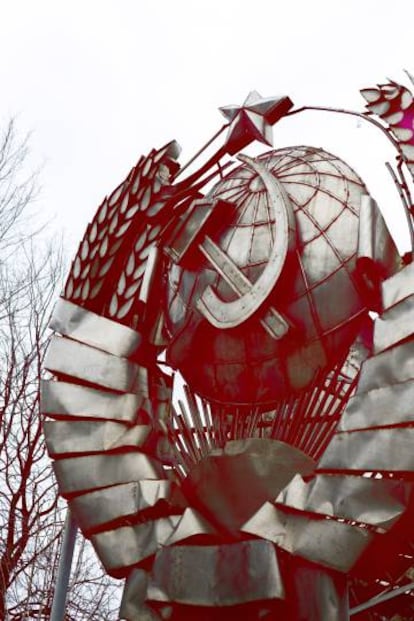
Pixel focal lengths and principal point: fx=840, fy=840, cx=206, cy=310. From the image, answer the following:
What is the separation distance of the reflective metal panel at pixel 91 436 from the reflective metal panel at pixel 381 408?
1454 millimetres

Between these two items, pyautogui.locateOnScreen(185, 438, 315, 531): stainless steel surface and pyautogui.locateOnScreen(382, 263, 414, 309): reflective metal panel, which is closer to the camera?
pyautogui.locateOnScreen(382, 263, 414, 309): reflective metal panel

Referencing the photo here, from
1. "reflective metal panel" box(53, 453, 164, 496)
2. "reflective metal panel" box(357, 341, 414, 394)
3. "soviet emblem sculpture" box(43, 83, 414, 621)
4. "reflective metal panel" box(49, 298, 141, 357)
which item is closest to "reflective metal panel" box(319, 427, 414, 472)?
"soviet emblem sculpture" box(43, 83, 414, 621)

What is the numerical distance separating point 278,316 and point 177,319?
31.9 inches

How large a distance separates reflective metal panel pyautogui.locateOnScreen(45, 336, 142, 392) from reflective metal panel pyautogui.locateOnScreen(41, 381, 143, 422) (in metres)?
0.07

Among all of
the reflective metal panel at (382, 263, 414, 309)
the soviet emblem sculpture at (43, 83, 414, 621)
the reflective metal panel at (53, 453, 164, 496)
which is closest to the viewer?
the soviet emblem sculpture at (43, 83, 414, 621)

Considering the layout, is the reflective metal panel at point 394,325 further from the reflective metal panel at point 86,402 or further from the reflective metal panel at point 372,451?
the reflective metal panel at point 86,402

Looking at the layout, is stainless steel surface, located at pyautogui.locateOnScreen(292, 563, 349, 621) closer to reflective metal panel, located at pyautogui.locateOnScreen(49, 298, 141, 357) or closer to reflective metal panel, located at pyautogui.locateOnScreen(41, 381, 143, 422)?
reflective metal panel, located at pyautogui.locateOnScreen(41, 381, 143, 422)

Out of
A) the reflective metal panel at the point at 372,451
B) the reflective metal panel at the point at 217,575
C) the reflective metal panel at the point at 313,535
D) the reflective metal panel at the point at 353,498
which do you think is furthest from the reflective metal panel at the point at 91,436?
the reflective metal panel at the point at 372,451

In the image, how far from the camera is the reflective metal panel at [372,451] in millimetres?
4066

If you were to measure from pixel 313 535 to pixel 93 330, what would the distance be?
7.43 ft

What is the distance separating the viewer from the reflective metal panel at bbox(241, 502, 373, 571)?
409 centimetres

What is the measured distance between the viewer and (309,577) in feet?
13.8

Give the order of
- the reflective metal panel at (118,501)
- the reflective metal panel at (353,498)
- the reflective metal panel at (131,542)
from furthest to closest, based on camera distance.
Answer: the reflective metal panel at (118,501)
the reflective metal panel at (131,542)
the reflective metal panel at (353,498)

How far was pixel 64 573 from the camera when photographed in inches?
218
